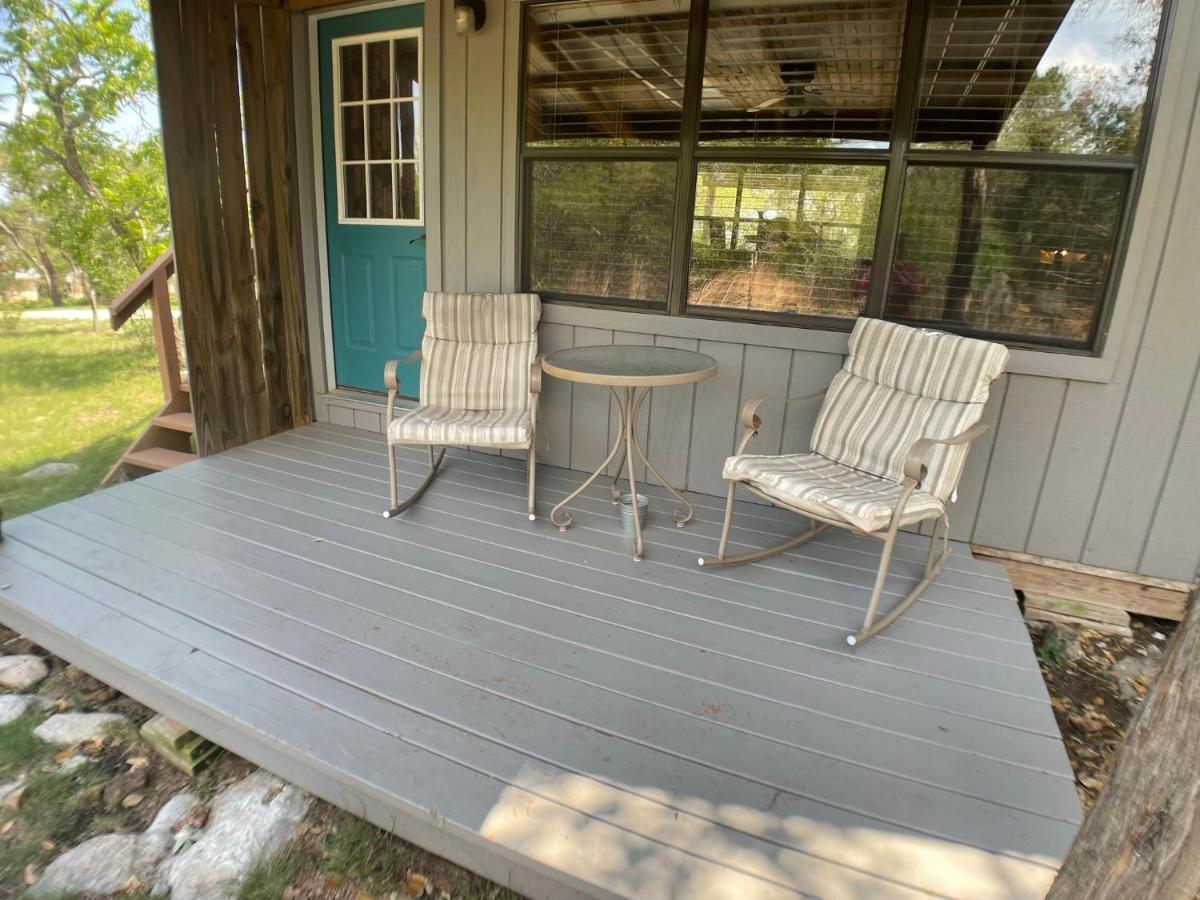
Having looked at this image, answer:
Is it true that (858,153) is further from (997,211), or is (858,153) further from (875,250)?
(997,211)

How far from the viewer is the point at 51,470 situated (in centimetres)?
390

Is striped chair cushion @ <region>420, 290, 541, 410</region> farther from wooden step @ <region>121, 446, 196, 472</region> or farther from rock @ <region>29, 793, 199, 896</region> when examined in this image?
rock @ <region>29, 793, 199, 896</region>

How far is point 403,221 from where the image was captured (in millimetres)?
3686

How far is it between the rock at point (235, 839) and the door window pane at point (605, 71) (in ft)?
9.05

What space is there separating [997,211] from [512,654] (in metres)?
2.32

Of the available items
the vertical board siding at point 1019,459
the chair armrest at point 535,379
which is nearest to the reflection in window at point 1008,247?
the vertical board siding at point 1019,459

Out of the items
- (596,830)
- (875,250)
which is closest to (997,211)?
(875,250)

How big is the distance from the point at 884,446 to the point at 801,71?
1.51 metres

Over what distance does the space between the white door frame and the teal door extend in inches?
1.1

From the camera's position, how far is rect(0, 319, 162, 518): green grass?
3.82 metres

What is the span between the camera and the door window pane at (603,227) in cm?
304

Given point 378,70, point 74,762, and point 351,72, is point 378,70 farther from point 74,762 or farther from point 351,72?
point 74,762

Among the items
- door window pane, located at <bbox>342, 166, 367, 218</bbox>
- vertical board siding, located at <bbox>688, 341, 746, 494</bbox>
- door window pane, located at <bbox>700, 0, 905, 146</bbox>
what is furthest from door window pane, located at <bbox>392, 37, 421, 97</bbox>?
vertical board siding, located at <bbox>688, 341, 746, 494</bbox>

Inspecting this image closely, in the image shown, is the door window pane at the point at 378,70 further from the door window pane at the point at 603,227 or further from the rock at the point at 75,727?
the rock at the point at 75,727
